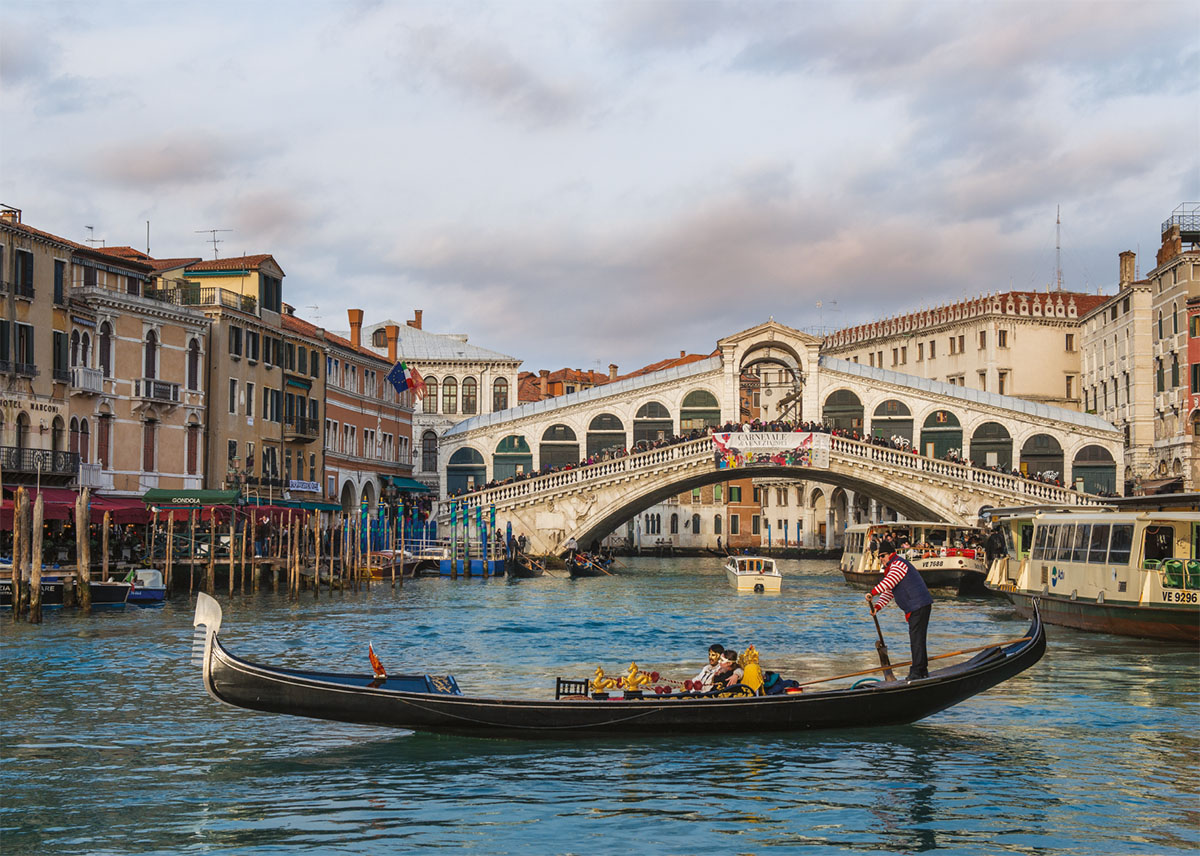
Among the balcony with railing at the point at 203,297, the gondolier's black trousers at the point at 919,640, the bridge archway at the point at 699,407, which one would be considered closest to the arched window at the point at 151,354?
the balcony with railing at the point at 203,297

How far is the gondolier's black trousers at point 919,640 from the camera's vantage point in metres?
11.9

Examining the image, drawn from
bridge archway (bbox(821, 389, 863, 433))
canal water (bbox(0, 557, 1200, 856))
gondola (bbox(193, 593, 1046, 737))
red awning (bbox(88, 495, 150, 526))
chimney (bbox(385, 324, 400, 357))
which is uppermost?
chimney (bbox(385, 324, 400, 357))

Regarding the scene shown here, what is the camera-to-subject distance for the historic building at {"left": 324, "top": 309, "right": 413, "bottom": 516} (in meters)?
40.8

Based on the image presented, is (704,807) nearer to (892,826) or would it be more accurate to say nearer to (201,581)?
(892,826)

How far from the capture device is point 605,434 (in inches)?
1706

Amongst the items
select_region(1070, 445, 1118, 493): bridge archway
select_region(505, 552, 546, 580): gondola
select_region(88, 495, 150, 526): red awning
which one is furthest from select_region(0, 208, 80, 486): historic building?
select_region(1070, 445, 1118, 493): bridge archway

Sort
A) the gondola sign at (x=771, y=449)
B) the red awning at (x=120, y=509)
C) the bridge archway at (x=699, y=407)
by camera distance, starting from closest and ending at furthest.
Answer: the red awning at (x=120, y=509) → the gondola sign at (x=771, y=449) → the bridge archway at (x=699, y=407)

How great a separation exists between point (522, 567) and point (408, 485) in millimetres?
10113

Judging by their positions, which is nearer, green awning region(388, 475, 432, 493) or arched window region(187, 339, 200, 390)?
arched window region(187, 339, 200, 390)

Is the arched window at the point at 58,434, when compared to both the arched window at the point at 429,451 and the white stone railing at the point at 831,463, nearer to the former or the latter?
the white stone railing at the point at 831,463

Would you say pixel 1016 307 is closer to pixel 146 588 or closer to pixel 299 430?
pixel 299 430

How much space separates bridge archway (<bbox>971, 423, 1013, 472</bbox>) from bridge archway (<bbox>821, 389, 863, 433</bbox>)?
131 inches

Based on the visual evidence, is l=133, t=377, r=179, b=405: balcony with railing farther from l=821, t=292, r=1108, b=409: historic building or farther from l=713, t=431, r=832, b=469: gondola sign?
l=821, t=292, r=1108, b=409: historic building

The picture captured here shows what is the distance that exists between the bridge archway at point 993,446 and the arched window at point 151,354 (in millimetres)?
23031
